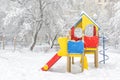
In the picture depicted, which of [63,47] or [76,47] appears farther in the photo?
[63,47]

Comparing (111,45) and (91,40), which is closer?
(91,40)

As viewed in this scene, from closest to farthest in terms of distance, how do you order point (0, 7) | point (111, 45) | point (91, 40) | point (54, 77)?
1. point (54, 77)
2. point (91, 40)
3. point (0, 7)
4. point (111, 45)

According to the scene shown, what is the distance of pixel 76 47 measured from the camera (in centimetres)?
1134

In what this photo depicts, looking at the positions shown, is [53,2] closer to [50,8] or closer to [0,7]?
[50,8]

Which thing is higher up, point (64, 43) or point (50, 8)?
point (50, 8)

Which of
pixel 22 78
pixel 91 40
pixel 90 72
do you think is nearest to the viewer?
pixel 22 78

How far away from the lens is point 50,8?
74.0ft

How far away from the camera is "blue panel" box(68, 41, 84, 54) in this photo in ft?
37.1

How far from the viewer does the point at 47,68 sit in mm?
11031

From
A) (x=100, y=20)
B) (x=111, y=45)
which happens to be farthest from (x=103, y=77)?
(x=100, y=20)

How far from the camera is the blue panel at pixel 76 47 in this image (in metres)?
11.3

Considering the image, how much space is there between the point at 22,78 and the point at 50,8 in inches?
568

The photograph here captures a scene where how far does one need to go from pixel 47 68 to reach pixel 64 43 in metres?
1.24

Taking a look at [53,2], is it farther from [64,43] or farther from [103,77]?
[103,77]
